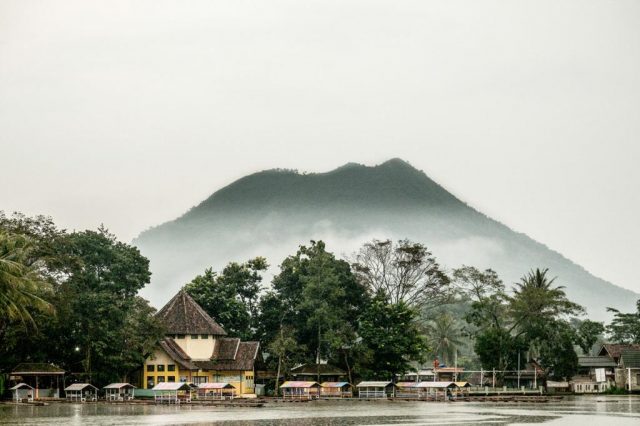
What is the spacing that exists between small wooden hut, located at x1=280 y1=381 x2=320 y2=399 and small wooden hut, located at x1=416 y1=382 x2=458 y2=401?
390 inches

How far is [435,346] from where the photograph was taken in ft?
415

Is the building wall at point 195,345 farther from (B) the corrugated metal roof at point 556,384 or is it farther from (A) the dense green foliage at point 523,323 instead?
(B) the corrugated metal roof at point 556,384

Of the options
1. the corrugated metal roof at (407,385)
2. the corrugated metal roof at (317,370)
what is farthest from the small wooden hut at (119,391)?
the corrugated metal roof at (407,385)

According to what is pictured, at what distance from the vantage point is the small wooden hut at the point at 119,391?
74375mm

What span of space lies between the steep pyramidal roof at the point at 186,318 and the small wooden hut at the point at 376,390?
16.4 m

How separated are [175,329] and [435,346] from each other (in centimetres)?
5213

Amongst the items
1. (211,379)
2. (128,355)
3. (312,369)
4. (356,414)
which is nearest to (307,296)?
(312,369)

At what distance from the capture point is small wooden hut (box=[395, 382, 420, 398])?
79.8 m

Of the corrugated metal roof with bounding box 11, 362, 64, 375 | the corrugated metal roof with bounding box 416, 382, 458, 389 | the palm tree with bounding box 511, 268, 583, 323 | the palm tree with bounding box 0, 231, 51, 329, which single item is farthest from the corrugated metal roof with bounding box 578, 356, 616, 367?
the palm tree with bounding box 0, 231, 51, 329

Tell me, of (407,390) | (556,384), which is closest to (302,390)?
(407,390)

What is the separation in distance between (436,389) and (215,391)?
21.6m

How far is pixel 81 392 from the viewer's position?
240 ft

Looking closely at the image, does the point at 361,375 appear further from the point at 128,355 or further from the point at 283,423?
the point at 283,423

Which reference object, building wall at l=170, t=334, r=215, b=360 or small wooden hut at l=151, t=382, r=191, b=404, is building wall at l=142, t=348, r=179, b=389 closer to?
building wall at l=170, t=334, r=215, b=360
